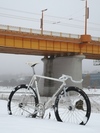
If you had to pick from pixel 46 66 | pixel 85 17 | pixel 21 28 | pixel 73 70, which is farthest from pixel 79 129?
pixel 46 66

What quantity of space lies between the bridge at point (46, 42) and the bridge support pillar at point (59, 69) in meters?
0.94

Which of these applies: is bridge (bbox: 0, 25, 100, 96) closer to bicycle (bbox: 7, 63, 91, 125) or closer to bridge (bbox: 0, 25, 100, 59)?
bridge (bbox: 0, 25, 100, 59)

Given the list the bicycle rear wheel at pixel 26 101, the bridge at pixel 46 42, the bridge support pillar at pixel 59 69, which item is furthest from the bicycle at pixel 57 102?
the bridge support pillar at pixel 59 69

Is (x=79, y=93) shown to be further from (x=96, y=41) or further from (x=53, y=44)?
(x=96, y=41)

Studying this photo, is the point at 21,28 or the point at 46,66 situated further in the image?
the point at 46,66

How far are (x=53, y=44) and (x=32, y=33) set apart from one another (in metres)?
3.74

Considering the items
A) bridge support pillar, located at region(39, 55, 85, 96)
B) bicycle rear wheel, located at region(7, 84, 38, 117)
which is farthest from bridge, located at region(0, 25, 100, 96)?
bicycle rear wheel, located at region(7, 84, 38, 117)

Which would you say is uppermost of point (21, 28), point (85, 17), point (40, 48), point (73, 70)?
point (85, 17)

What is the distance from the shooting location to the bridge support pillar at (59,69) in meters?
39.2

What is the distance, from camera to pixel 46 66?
146 feet

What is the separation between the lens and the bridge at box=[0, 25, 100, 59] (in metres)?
31.8

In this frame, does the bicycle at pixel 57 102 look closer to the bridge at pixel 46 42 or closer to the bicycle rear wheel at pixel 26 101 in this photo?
the bicycle rear wheel at pixel 26 101

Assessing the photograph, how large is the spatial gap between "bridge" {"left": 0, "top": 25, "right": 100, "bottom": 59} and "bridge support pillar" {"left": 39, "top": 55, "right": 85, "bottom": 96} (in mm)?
942

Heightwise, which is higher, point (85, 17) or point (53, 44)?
point (85, 17)
